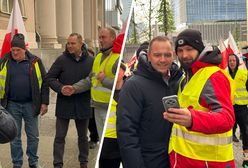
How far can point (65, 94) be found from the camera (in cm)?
559

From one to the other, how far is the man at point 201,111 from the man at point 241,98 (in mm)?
→ 3612

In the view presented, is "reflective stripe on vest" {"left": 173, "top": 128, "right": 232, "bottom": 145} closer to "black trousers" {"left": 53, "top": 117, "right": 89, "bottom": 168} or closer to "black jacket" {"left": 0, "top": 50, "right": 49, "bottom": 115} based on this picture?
"black trousers" {"left": 53, "top": 117, "right": 89, "bottom": 168}

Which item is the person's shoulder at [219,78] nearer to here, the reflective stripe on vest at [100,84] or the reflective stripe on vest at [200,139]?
the reflective stripe on vest at [200,139]

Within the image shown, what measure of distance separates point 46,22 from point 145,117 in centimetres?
1980

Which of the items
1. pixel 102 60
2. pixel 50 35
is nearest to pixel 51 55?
pixel 50 35

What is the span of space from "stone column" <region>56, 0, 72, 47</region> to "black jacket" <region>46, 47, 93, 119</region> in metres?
20.2

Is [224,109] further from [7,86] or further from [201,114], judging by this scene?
[7,86]

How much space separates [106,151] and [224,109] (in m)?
1.64

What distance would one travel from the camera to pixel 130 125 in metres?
2.98

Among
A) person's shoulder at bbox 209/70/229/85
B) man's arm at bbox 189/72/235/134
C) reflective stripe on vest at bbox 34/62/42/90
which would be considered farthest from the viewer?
reflective stripe on vest at bbox 34/62/42/90

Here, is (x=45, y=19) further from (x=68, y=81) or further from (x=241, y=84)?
(x=68, y=81)

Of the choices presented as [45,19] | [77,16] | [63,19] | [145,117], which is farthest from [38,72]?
[77,16]

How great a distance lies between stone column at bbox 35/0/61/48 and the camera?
2175 centimetres

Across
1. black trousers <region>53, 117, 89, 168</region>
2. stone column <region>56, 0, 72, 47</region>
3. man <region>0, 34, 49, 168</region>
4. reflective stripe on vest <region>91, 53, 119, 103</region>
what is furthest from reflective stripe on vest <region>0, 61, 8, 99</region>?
stone column <region>56, 0, 72, 47</region>
